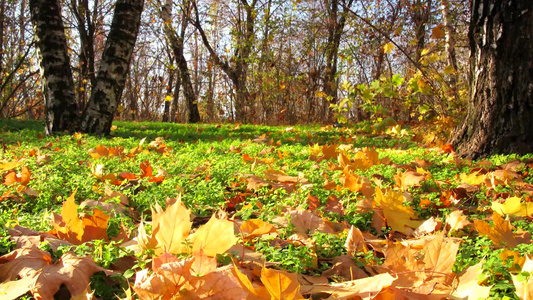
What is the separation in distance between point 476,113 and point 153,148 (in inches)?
119

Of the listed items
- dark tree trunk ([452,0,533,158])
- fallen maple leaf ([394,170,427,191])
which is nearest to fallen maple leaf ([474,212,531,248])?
fallen maple leaf ([394,170,427,191])

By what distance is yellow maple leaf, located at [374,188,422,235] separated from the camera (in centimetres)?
155

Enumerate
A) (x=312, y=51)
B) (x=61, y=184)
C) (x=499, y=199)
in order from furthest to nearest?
(x=312, y=51) < (x=61, y=184) < (x=499, y=199)

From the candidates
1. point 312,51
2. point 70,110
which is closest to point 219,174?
point 70,110

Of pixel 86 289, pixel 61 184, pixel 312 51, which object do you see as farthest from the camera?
pixel 312 51

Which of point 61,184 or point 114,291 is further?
point 61,184

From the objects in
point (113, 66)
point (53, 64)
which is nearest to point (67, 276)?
point (113, 66)

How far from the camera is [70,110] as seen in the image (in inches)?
208

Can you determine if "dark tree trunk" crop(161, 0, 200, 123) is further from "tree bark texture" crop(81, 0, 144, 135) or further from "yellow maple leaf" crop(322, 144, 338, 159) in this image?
"yellow maple leaf" crop(322, 144, 338, 159)

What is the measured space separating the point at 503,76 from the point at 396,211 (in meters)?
2.14

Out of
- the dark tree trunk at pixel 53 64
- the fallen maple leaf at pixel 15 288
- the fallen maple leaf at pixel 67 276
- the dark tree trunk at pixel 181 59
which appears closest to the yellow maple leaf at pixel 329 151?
the fallen maple leaf at pixel 67 276

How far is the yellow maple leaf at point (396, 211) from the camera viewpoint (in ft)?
5.07

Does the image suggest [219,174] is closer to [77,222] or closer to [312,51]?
[77,222]

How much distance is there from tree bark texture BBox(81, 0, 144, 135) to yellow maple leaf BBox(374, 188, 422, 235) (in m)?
4.61
